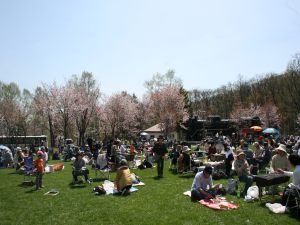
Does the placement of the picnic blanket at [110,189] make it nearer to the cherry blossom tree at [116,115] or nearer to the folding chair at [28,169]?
the folding chair at [28,169]

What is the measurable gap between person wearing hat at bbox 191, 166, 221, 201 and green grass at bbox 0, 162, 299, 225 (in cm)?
33

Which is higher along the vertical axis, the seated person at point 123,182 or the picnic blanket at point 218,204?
the seated person at point 123,182

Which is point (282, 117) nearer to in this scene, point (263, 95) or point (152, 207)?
point (263, 95)

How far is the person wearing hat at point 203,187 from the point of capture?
10.2 metres

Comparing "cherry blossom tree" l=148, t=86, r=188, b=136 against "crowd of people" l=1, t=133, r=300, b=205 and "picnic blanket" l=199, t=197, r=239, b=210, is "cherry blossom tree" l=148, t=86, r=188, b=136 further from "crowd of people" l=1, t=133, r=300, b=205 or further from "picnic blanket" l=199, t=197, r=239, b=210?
"picnic blanket" l=199, t=197, r=239, b=210

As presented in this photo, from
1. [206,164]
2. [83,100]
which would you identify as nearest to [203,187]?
[206,164]

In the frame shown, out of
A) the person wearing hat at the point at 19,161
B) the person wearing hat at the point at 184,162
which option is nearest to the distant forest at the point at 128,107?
the person wearing hat at the point at 19,161

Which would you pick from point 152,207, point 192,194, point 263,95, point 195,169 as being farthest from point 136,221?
point 263,95

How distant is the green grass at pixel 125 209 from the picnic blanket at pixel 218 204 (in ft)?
0.68

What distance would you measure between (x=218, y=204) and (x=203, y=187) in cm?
118

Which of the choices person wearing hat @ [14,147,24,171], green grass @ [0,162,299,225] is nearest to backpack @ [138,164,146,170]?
green grass @ [0,162,299,225]

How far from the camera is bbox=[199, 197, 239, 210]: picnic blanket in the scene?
30.2 ft

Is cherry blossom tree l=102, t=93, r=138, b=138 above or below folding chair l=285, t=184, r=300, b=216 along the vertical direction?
above

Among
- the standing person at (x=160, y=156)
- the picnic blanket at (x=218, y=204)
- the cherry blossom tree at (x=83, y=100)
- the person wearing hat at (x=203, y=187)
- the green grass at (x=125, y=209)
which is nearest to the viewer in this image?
the green grass at (x=125, y=209)
